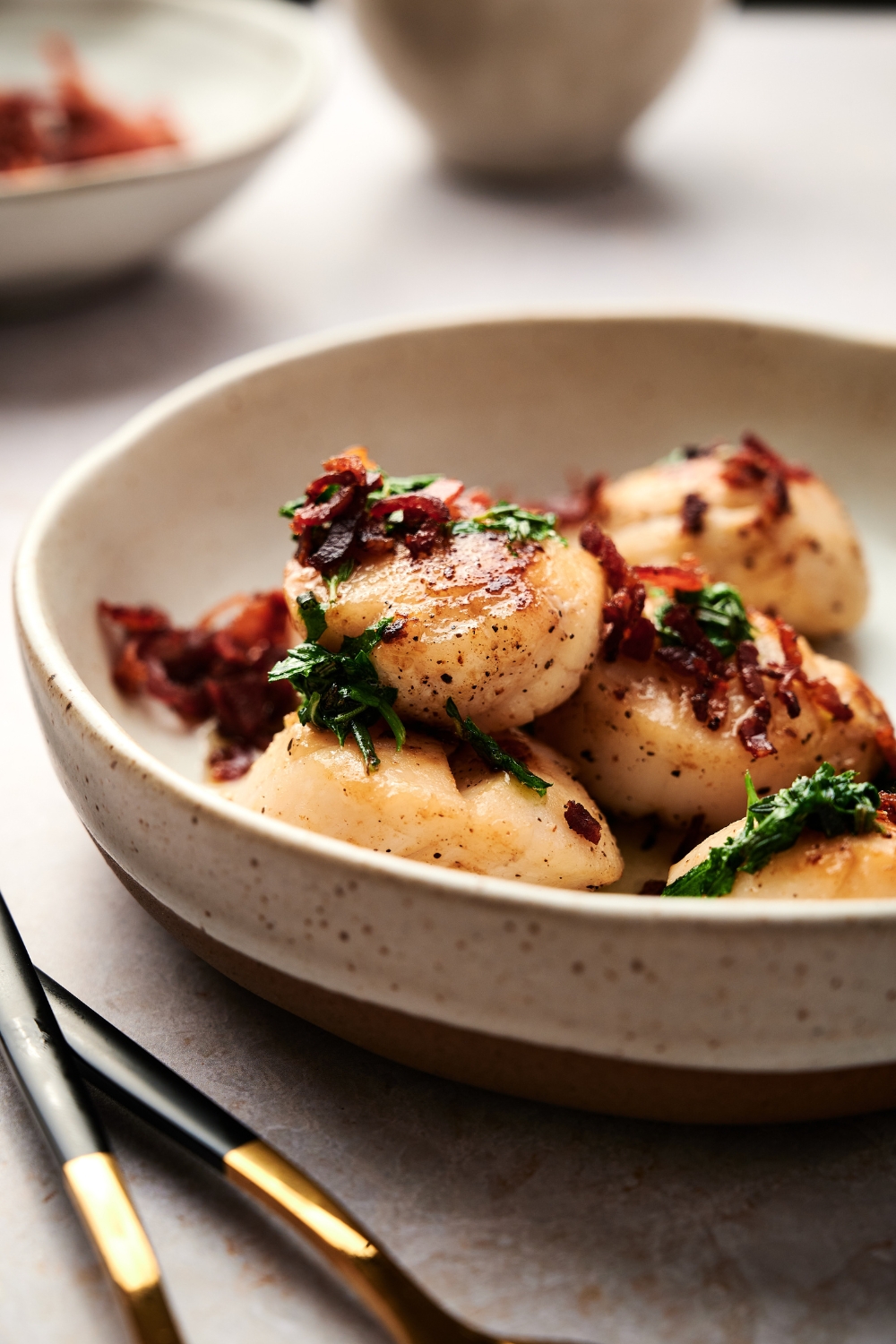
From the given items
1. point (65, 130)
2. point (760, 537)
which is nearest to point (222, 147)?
point (65, 130)

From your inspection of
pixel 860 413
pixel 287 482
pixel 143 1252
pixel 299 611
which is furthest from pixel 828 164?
pixel 143 1252

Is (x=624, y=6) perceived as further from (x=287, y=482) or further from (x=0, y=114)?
(x=287, y=482)

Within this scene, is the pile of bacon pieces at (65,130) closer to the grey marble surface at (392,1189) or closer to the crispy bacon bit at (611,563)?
the grey marble surface at (392,1189)

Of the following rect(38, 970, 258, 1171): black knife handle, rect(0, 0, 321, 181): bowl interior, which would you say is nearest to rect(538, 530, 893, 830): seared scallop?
rect(38, 970, 258, 1171): black knife handle

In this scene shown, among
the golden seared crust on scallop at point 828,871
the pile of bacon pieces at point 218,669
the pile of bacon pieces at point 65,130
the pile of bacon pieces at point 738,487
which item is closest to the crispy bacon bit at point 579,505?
the pile of bacon pieces at point 738,487

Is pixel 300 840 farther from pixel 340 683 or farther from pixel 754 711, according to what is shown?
pixel 754 711

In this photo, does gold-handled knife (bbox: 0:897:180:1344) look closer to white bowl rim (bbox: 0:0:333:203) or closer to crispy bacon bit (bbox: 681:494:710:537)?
crispy bacon bit (bbox: 681:494:710:537)

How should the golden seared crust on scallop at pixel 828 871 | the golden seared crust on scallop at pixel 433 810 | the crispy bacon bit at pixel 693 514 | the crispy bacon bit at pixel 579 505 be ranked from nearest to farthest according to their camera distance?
the golden seared crust on scallop at pixel 828 871, the golden seared crust on scallop at pixel 433 810, the crispy bacon bit at pixel 693 514, the crispy bacon bit at pixel 579 505

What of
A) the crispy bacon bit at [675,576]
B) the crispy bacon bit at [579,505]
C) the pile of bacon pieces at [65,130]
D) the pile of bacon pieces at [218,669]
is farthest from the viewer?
the pile of bacon pieces at [65,130]
